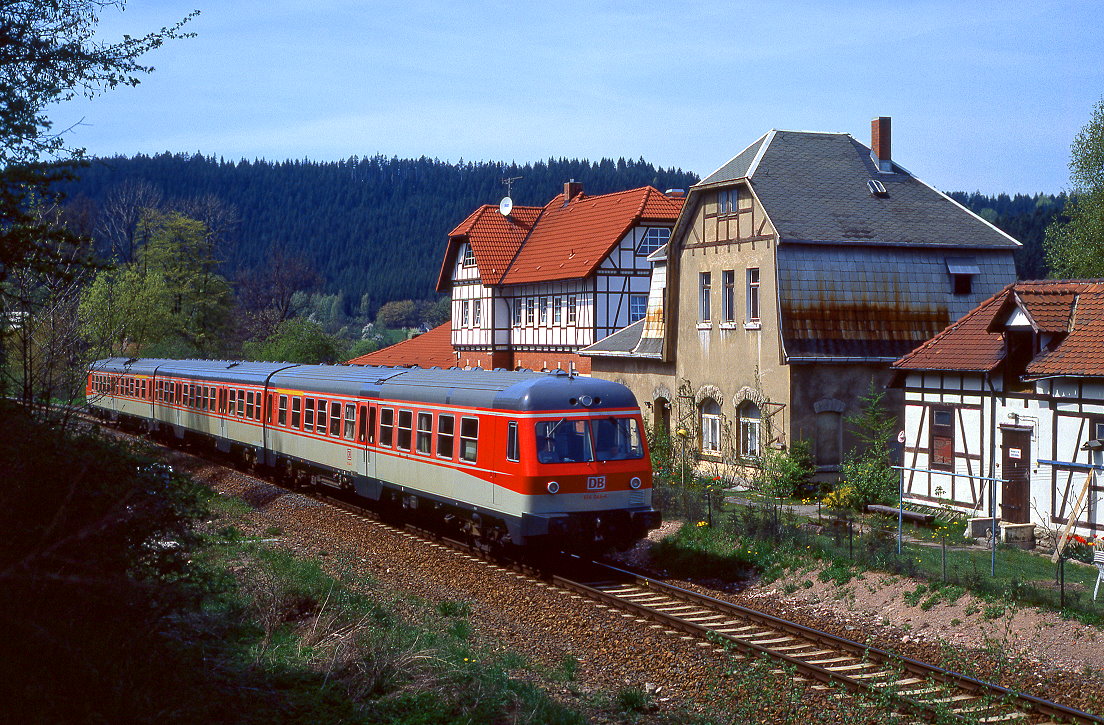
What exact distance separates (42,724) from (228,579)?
3455 mm

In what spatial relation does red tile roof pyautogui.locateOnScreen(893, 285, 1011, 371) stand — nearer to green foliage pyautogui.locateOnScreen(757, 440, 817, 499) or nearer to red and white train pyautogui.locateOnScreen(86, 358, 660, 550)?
green foliage pyautogui.locateOnScreen(757, 440, 817, 499)

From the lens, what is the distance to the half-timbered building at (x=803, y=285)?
2566 centimetres

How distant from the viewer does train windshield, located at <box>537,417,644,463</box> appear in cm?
1489

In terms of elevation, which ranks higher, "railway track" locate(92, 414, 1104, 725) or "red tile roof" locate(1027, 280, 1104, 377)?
"red tile roof" locate(1027, 280, 1104, 377)

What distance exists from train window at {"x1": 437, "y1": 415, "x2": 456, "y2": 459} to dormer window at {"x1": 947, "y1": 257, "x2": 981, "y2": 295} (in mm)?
16280

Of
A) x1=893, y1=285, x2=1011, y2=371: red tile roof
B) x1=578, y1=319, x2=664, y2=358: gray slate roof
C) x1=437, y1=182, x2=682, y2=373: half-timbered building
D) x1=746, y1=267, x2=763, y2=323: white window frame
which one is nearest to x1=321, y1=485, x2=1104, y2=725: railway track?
x1=893, y1=285, x2=1011, y2=371: red tile roof

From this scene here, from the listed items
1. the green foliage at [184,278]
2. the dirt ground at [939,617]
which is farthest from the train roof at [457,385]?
the green foliage at [184,278]

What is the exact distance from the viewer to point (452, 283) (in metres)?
51.0

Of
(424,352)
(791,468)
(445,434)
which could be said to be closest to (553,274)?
(424,352)

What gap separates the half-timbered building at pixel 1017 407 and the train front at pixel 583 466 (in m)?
5.30

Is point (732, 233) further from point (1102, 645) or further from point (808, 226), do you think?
point (1102, 645)

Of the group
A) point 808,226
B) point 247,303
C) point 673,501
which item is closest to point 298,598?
point 673,501

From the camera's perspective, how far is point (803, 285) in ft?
84.8

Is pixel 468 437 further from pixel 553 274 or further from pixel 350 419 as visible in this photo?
pixel 553 274
